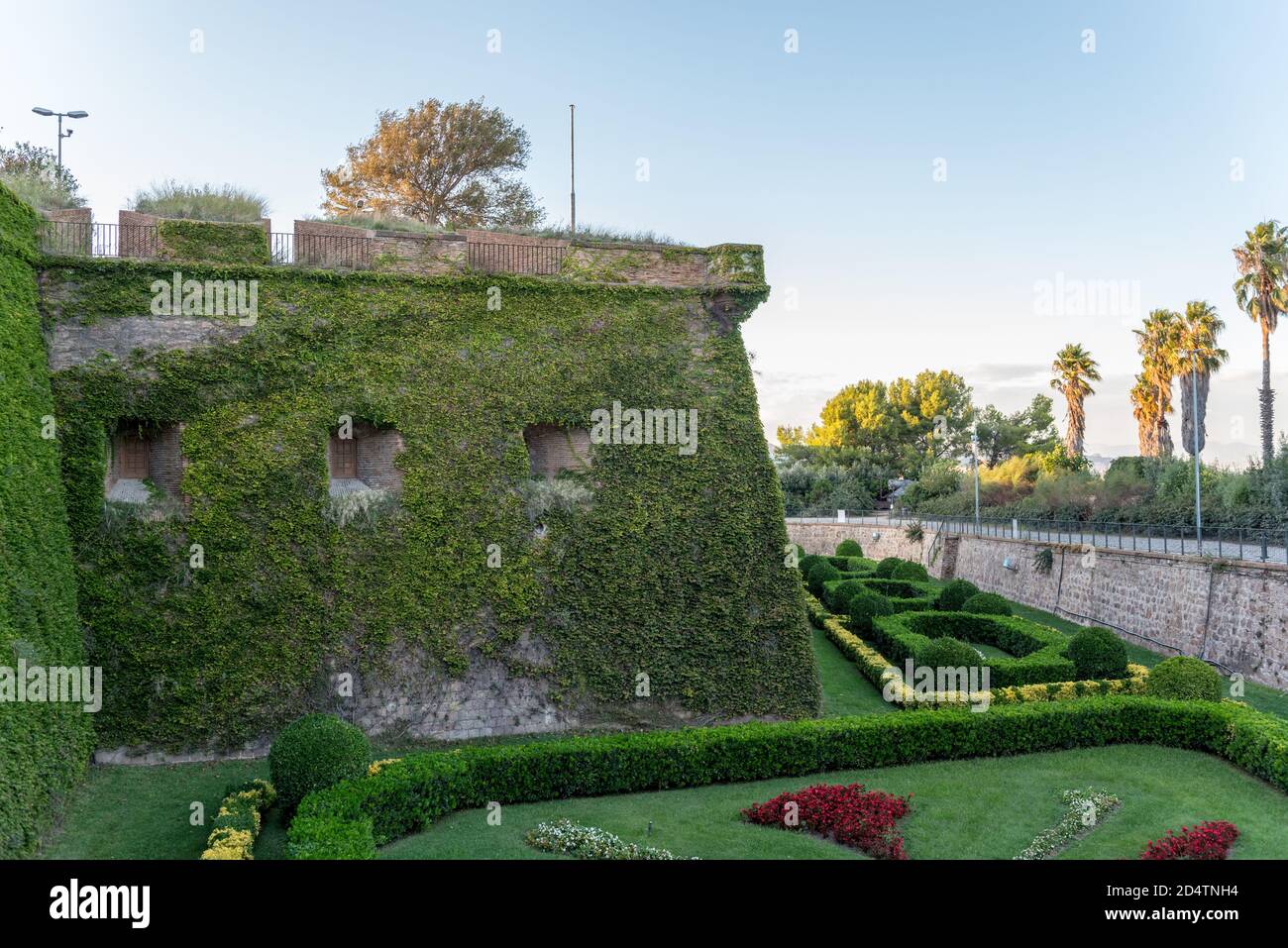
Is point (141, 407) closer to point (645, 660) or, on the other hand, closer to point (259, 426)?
point (259, 426)

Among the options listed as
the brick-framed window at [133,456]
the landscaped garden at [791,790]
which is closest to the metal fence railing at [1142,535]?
the landscaped garden at [791,790]

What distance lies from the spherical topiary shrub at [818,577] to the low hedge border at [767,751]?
14.0 metres

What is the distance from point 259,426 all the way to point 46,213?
4286 mm

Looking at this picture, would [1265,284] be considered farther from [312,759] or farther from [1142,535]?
[312,759]

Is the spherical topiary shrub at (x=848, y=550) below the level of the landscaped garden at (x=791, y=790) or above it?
above

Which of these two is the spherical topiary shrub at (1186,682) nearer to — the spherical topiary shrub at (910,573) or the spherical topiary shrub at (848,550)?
the spherical topiary shrub at (910,573)

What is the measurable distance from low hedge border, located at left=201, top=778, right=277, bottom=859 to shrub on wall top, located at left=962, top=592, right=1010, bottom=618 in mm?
16532

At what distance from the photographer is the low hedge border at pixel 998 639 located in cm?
1575

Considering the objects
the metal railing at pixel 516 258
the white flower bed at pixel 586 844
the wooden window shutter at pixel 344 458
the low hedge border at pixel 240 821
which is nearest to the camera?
the low hedge border at pixel 240 821

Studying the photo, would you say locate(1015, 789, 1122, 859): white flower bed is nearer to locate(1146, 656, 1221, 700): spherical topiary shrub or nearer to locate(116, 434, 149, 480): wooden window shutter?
locate(1146, 656, 1221, 700): spherical topiary shrub

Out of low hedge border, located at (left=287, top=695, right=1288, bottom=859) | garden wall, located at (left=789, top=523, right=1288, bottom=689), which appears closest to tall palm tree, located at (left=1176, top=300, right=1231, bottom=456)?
garden wall, located at (left=789, top=523, right=1288, bottom=689)

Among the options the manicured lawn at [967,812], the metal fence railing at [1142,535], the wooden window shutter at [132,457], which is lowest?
the manicured lawn at [967,812]

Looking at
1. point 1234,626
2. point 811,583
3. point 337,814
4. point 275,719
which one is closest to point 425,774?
point 337,814

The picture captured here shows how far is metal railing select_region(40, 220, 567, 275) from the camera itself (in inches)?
504
